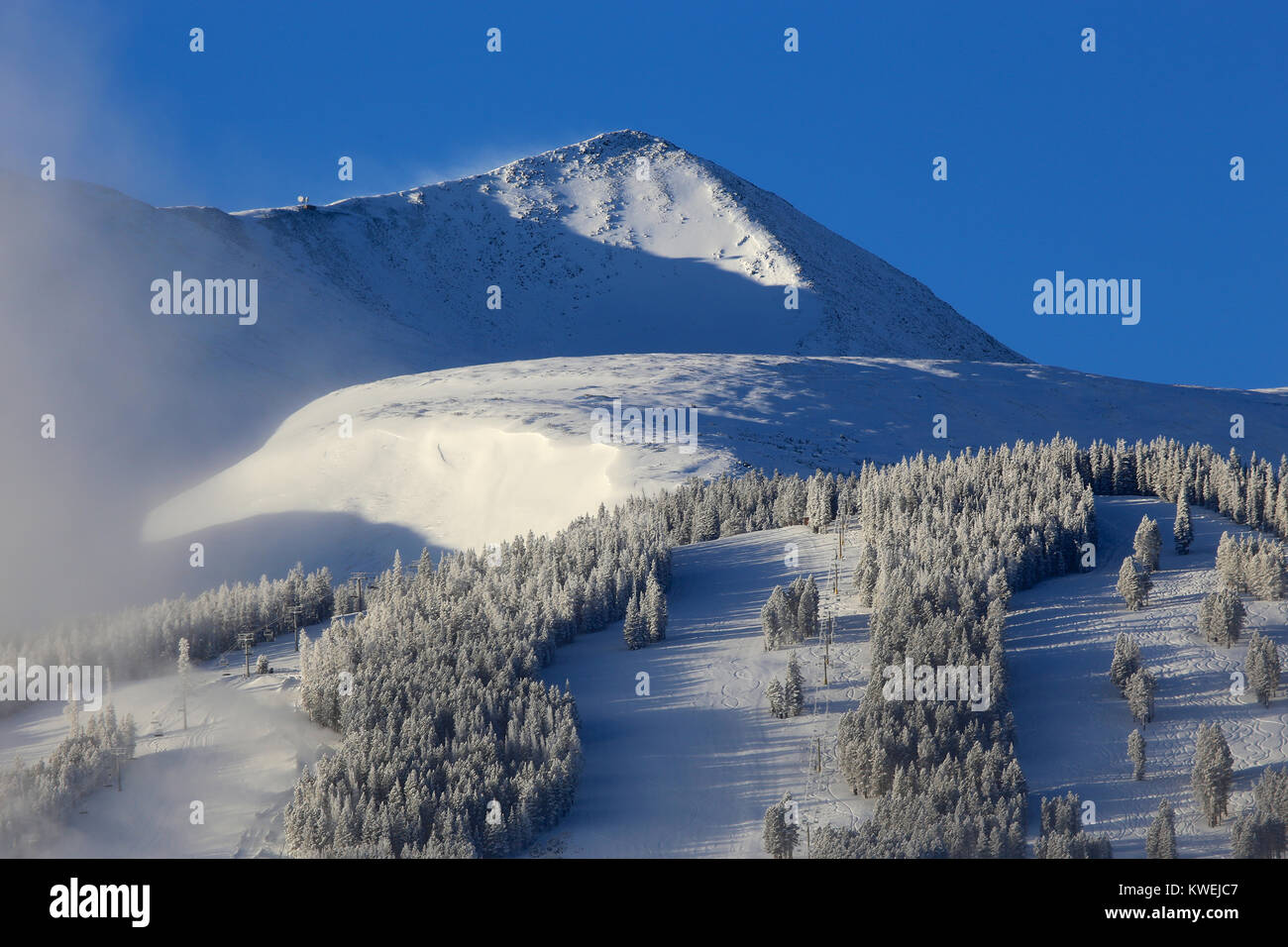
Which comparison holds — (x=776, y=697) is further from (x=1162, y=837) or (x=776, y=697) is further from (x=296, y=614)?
(x=296, y=614)

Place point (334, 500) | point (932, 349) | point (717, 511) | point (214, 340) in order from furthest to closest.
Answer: point (932, 349) → point (214, 340) → point (334, 500) → point (717, 511)

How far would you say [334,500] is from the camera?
67062 millimetres

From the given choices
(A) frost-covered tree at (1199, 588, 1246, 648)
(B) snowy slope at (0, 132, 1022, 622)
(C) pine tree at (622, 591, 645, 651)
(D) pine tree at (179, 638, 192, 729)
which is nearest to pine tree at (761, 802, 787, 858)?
(C) pine tree at (622, 591, 645, 651)

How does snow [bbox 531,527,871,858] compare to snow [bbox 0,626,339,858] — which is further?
snow [bbox 0,626,339,858]

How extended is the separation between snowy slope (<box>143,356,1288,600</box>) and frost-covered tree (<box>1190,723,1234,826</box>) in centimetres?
3596

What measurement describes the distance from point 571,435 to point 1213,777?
47.9m

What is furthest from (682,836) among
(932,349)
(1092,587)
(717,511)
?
(932,349)

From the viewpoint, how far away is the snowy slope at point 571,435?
6175 cm

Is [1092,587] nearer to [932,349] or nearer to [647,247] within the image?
[932,349]

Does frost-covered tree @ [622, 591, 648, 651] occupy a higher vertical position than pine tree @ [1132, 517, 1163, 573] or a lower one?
lower

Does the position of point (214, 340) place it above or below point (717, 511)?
above

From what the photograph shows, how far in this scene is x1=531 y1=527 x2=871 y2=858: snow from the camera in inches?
896

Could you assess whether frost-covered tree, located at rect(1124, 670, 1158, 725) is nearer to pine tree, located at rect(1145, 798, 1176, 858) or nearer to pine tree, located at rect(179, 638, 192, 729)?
pine tree, located at rect(1145, 798, 1176, 858)

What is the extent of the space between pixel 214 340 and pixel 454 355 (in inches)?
1190
